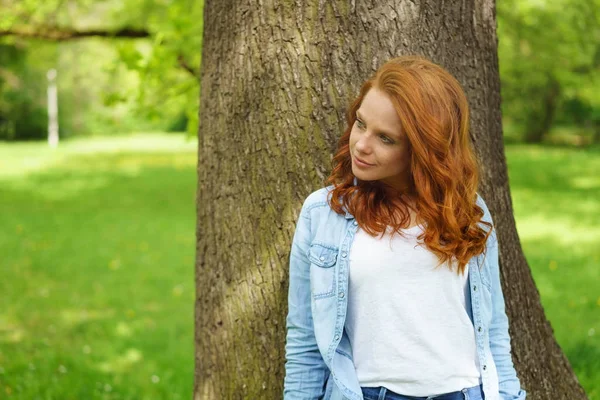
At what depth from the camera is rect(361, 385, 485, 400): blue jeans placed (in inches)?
80.6

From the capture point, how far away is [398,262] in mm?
2037

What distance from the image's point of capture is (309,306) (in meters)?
2.17

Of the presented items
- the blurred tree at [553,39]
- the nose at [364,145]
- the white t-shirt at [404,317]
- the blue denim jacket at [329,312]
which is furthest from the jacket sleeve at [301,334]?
the blurred tree at [553,39]

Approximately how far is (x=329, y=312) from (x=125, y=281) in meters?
6.58

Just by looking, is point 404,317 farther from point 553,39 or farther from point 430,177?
point 553,39

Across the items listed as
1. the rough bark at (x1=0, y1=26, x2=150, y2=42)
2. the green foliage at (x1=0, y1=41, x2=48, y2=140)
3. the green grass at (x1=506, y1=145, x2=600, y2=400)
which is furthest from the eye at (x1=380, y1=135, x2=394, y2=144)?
the green foliage at (x1=0, y1=41, x2=48, y2=140)

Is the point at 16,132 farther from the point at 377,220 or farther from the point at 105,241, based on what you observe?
the point at 377,220

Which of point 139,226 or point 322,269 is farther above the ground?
point 322,269

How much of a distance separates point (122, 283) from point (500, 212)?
20.2 feet

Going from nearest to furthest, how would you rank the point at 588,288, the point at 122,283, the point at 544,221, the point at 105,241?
the point at 588,288
the point at 122,283
the point at 105,241
the point at 544,221

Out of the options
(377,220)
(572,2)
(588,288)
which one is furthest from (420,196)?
(572,2)

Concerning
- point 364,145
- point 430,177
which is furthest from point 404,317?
point 364,145

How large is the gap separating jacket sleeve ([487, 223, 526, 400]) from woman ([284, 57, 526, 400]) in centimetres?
8

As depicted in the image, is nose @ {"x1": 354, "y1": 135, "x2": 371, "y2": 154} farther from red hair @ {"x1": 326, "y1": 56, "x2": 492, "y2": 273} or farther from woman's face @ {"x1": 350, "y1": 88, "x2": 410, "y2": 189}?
red hair @ {"x1": 326, "y1": 56, "x2": 492, "y2": 273}
